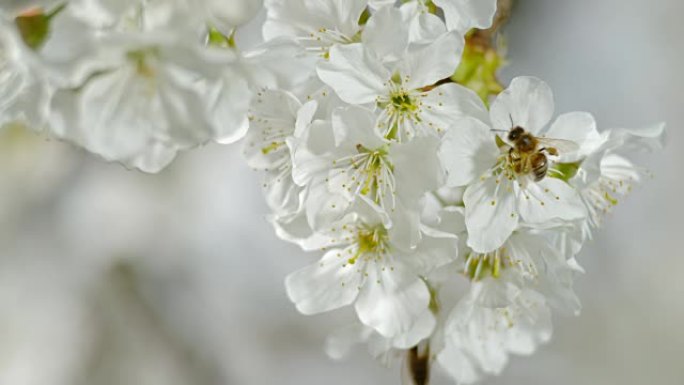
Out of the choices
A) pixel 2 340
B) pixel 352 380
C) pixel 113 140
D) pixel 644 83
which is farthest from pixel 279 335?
pixel 113 140

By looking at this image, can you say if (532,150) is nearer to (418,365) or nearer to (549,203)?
(549,203)

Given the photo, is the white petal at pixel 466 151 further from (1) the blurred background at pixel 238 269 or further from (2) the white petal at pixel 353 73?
(1) the blurred background at pixel 238 269

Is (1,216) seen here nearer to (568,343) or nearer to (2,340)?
(2,340)

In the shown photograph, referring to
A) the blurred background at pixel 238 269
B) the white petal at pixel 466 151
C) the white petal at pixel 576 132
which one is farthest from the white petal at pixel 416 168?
the blurred background at pixel 238 269

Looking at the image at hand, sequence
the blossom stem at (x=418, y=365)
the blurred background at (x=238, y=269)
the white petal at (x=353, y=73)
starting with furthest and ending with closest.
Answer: the blurred background at (x=238, y=269), the blossom stem at (x=418, y=365), the white petal at (x=353, y=73)

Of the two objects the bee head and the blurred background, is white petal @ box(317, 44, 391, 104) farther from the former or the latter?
the blurred background

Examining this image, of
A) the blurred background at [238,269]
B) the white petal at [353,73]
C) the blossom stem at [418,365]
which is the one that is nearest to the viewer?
the white petal at [353,73]
